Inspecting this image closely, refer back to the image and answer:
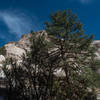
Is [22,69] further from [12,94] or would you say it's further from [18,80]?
[12,94]

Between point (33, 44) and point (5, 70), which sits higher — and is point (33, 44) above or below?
above

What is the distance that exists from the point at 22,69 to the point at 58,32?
16.2 feet

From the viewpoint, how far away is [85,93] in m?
7.68

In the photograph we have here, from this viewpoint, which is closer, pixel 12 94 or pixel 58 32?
pixel 58 32

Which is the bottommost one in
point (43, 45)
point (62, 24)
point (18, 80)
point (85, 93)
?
point (85, 93)

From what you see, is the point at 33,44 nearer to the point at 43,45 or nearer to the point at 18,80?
the point at 43,45

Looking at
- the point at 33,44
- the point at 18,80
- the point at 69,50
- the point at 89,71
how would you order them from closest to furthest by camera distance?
1. the point at 89,71
2. the point at 69,50
3. the point at 33,44
4. the point at 18,80

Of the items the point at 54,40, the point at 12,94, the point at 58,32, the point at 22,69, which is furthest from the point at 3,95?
the point at 58,32

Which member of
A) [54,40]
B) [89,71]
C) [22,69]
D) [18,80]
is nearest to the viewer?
[89,71]

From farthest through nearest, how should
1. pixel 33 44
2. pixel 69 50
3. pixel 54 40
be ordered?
pixel 33 44 → pixel 54 40 → pixel 69 50

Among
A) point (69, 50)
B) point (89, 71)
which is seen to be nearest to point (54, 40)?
point (69, 50)

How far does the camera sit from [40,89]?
9078 mm

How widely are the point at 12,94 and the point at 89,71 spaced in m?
6.00

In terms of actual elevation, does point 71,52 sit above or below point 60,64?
above
